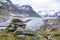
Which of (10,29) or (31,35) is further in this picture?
(10,29)

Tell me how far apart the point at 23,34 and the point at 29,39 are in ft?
8.94

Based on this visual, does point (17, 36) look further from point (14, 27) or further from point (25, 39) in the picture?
point (14, 27)

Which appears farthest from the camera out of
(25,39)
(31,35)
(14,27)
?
(14,27)

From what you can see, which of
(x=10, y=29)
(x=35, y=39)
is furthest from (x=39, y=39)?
(x=10, y=29)

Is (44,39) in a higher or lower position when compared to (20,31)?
lower

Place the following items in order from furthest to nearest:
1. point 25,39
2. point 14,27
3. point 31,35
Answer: point 14,27, point 31,35, point 25,39

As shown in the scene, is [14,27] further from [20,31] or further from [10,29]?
[20,31]

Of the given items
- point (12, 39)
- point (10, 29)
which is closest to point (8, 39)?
point (12, 39)

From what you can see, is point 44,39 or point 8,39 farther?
point 44,39

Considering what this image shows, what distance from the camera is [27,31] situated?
68.9m

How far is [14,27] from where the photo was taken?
257 feet

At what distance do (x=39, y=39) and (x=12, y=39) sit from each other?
362 inches

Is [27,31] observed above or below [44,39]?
above

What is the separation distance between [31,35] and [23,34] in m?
3.60
